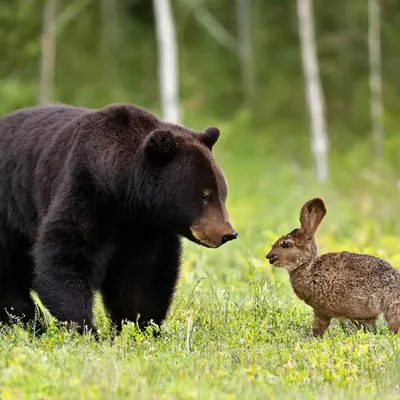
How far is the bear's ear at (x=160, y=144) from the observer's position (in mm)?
6375

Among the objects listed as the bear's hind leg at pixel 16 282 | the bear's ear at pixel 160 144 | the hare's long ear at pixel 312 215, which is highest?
the bear's ear at pixel 160 144

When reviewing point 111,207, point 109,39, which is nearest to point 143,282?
point 111,207

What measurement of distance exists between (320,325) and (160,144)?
1835 mm

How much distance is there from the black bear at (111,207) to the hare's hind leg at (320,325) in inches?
42.9

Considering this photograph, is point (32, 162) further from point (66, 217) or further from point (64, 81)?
point (64, 81)

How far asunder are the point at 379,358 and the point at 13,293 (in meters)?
3.06

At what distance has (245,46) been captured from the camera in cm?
3194

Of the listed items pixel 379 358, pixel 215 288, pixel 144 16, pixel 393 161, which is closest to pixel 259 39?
pixel 144 16

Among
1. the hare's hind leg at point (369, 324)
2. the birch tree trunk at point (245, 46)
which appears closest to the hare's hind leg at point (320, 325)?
the hare's hind leg at point (369, 324)

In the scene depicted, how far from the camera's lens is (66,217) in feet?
21.0

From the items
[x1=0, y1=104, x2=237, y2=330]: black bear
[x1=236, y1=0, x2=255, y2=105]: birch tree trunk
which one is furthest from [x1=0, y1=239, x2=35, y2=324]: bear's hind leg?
[x1=236, y1=0, x2=255, y2=105]: birch tree trunk

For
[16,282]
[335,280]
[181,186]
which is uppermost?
[181,186]

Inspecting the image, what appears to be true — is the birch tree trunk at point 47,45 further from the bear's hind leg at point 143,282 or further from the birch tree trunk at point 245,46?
the bear's hind leg at point 143,282

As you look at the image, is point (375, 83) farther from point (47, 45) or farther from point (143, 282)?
point (143, 282)
